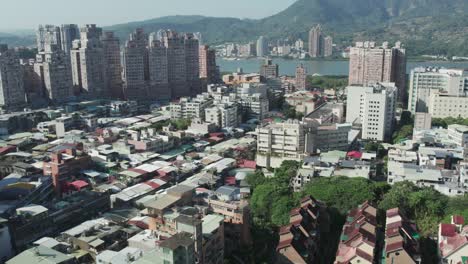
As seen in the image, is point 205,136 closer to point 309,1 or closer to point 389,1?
point 309,1

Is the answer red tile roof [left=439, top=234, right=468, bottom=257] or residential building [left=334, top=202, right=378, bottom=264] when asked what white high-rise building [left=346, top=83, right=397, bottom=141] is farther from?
red tile roof [left=439, top=234, right=468, bottom=257]

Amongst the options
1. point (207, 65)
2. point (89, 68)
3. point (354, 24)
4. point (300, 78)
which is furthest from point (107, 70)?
point (354, 24)

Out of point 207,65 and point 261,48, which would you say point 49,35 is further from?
point 261,48

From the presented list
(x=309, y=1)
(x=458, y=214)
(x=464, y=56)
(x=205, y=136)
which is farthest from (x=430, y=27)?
(x=458, y=214)

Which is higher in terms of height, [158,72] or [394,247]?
[158,72]

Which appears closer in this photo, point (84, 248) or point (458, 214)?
point (84, 248)
